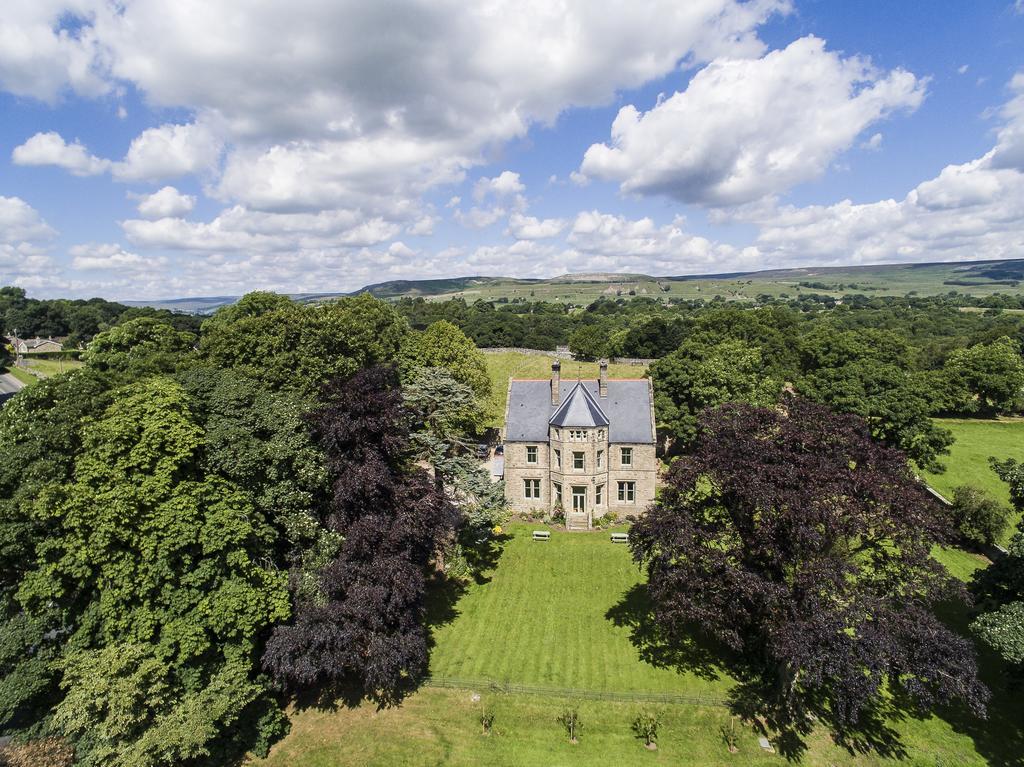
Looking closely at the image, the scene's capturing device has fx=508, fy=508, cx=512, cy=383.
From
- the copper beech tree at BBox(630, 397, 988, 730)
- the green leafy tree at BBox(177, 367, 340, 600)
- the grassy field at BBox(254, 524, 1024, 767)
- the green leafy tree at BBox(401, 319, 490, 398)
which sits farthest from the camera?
the green leafy tree at BBox(401, 319, 490, 398)

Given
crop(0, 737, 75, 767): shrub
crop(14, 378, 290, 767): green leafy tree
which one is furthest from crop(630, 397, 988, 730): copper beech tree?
crop(0, 737, 75, 767): shrub

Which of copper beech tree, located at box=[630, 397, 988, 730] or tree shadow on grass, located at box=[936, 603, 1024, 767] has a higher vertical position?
copper beech tree, located at box=[630, 397, 988, 730]

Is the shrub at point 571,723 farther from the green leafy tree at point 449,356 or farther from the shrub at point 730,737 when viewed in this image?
the green leafy tree at point 449,356

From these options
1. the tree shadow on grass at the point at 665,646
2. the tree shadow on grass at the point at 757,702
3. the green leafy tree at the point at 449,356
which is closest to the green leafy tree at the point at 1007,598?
the tree shadow on grass at the point at 757,702

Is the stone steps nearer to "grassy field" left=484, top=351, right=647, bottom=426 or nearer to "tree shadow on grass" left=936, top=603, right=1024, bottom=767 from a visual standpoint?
"tree shadow on grass" left=936, top=603, right=1024, bottom=767

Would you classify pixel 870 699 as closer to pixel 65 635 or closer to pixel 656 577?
pixel 656 577

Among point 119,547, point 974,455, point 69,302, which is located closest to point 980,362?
point 974,455

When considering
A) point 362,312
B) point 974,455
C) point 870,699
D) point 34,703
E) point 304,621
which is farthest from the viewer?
point 362,312

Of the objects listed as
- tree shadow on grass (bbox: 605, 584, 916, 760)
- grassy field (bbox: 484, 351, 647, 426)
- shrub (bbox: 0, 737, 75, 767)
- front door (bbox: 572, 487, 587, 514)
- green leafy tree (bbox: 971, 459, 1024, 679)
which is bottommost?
tree shadow on grass (bbox: 605, 584, 916, 760)
